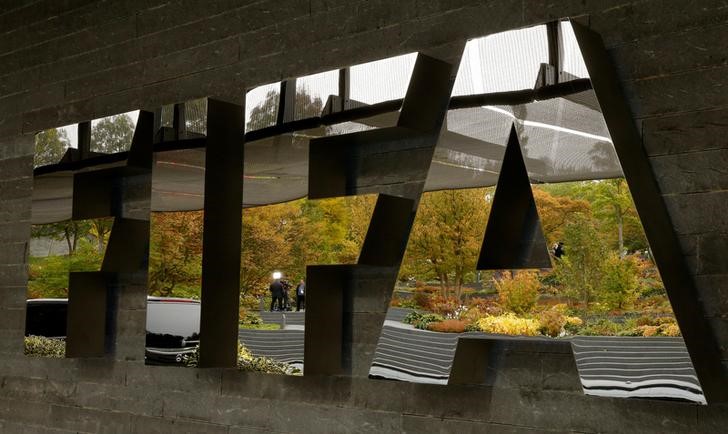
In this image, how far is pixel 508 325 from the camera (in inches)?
120

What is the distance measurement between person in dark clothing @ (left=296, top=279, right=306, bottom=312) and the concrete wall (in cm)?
33

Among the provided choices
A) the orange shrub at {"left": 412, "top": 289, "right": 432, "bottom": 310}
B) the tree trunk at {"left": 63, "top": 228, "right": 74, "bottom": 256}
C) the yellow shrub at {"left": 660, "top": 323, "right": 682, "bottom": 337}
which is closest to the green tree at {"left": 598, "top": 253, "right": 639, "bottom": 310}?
the yellow shrub at {"left": 660, "top": 323, "right": 682, "bottom": 337}

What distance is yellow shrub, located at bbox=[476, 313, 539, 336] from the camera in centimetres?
299

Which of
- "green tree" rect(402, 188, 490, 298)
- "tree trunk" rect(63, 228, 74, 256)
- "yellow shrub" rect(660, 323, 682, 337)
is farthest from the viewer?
"tree trunk" rect(63, 228, 74, 256)

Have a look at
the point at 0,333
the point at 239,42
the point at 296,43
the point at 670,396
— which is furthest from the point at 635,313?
the point at 0,333

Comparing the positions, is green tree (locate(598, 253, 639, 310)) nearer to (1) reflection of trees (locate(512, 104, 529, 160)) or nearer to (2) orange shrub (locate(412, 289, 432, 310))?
(1) reflection of trees (locate(512, 104, 529, 160))

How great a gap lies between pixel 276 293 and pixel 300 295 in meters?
0.13

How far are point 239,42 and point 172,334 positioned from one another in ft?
4.81

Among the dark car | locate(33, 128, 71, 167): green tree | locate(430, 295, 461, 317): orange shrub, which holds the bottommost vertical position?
the dark car

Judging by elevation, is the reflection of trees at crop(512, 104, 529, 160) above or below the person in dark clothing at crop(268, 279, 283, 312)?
above

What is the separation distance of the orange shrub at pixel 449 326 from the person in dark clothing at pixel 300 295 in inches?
25.3

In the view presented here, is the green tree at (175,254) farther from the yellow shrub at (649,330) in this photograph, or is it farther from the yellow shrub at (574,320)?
the yellow shrub at (649,330)

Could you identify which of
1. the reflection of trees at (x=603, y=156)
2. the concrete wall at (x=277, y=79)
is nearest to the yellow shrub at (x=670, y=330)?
the concrete wall at (x=277, y=79)

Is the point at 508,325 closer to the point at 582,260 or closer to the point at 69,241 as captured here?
the point at 582,260
